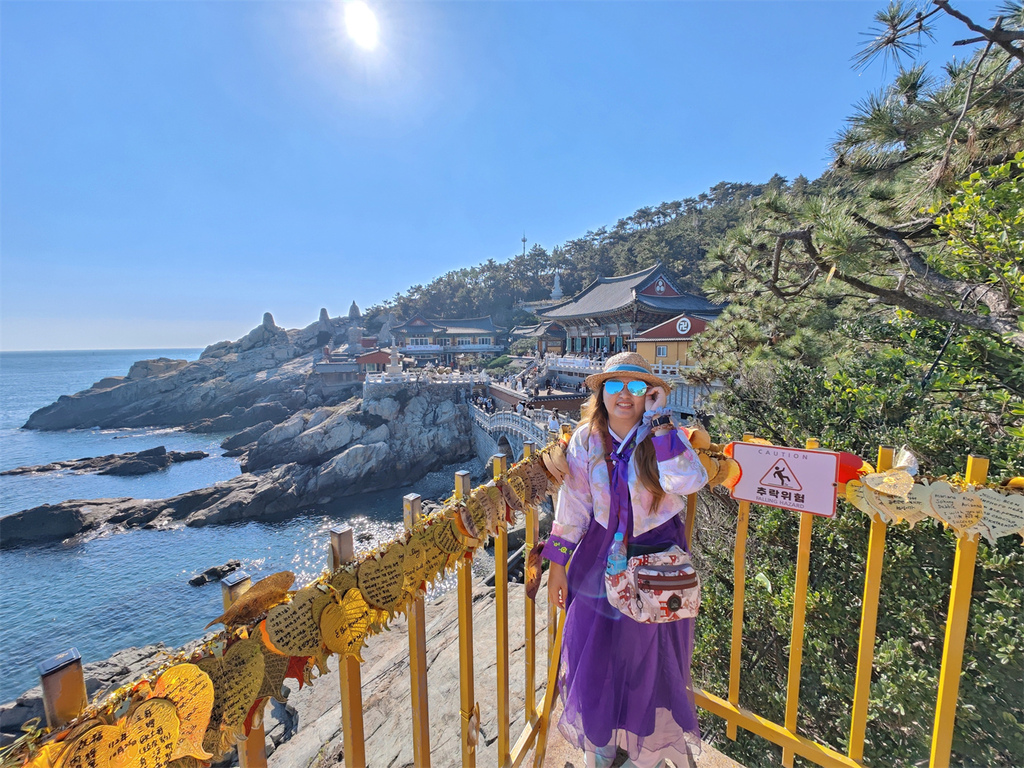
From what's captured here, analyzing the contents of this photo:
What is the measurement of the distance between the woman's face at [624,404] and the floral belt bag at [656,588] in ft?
1.73

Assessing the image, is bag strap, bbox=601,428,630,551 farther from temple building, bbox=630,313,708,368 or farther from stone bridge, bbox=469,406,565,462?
temple building, bbox=630,313,708,368

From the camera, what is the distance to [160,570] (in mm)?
14297

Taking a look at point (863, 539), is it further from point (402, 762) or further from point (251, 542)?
point (251, 542)

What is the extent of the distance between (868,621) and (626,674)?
0.94 meters

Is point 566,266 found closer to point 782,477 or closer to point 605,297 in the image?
point 605,297

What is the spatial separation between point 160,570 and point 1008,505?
1916cm

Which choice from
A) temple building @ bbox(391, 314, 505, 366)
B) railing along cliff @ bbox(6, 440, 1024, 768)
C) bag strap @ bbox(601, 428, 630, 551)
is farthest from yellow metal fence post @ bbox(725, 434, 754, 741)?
temple building @ bbox(391, 314, 505, 366)

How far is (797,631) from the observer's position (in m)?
1.87

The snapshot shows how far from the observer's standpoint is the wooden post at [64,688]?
74 cm

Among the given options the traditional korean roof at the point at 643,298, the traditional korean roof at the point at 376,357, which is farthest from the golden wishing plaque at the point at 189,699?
the traditional korean roof at the point at 376,357

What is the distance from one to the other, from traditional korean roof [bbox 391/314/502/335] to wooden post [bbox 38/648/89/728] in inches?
1522

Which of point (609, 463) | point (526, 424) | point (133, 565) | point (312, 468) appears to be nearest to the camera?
point (609, 463)

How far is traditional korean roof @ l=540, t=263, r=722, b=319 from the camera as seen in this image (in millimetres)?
20278

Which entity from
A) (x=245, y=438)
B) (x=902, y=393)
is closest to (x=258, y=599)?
(x=902, y=393)
